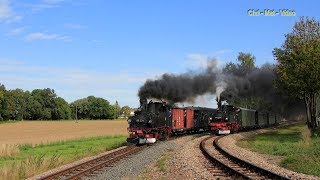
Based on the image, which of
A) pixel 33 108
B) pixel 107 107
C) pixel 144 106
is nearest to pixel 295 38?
pixel 144 106

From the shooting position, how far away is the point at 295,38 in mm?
40750

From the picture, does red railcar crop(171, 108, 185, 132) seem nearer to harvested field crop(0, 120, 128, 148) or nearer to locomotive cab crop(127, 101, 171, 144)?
locomotive cab crop(127, 101, 171, 144)

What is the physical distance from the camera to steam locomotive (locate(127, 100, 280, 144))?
28.0m

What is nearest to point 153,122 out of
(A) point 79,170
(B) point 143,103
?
(B) point 143,103

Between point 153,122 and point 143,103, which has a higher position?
point 143,103

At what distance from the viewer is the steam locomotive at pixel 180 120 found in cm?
2805

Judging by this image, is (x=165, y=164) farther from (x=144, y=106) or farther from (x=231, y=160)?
(x=144, y=106)

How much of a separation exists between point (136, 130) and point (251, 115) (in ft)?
84.2

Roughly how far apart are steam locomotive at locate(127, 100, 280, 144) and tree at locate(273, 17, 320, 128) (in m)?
6.23

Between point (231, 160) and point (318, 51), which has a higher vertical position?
point (318, 51)

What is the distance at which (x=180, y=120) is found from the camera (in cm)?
3659

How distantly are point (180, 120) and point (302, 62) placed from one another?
39.3 ft

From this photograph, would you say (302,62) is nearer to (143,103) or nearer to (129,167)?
(143,103)

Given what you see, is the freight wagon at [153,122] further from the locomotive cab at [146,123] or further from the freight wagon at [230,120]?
the freight wagon at [230,120]
